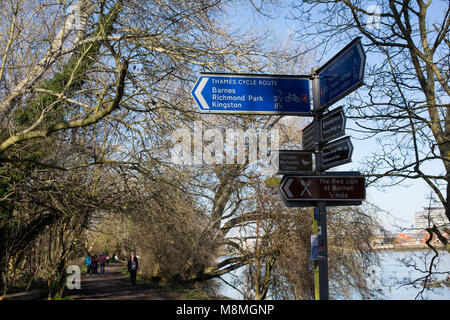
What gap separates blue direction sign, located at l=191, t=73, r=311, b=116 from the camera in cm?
489

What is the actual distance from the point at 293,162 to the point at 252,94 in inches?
36.0

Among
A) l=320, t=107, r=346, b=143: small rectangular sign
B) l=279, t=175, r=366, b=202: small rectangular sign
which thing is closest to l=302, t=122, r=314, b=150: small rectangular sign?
l=320, t=107, r=346, b=143: small rectangular sign

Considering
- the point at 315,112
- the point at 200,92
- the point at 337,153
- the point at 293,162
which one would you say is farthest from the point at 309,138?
the point at 200,92

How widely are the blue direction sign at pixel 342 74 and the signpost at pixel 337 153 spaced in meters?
0.46

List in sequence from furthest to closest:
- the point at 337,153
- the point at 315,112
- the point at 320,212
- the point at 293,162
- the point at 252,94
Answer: the point at 252,94
the point at 315,112
the point at 293,162
the point at 320,212
the point at 337,153

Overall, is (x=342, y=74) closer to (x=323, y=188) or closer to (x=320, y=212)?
(x=323, y=188)

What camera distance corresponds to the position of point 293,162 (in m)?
4.62

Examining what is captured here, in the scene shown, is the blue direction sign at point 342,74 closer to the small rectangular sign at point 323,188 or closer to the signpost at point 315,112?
the signpost at point 315,112

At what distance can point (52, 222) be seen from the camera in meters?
13.4

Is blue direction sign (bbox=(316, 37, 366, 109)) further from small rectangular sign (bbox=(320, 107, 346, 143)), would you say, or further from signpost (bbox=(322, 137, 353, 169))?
signpost (bbox=(322, 137, 353, 169))

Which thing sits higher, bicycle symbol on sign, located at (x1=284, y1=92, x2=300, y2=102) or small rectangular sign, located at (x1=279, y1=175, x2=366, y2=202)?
bicycle symbol on sign, located at (x1=284, y1=92, x2=300, y2=102)

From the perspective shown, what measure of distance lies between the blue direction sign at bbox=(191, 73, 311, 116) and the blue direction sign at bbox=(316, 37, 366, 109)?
0.81ft

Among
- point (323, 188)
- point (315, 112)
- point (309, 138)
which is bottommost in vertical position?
point (323, 188)

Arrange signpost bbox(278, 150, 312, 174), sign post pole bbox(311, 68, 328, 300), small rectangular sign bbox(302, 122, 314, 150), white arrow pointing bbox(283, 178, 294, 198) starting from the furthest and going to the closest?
small rectangular sign bbox(302, 122, 314, 150) < signpost bbox(278, 150, 312, 174) < white arrow pointing bbox(283, 178, 294, 198) < sign post pole bbox(311, 68, 328, 300)
